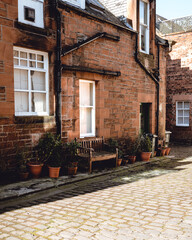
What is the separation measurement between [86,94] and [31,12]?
329cm

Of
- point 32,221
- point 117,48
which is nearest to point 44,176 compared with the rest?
point 32,221

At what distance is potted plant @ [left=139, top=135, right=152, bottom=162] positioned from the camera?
10758 mm

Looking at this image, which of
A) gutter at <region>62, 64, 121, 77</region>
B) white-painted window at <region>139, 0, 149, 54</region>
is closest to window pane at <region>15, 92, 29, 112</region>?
gutter at <region>62, 64, 121, 77</region>

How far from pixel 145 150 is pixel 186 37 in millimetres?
9651

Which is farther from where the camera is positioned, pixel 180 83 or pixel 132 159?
pixel 180 83

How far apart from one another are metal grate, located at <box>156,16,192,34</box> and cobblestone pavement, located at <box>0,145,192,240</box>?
13.4 meters

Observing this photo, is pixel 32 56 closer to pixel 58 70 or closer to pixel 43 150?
pixel 58 70

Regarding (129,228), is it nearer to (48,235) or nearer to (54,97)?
(48,235)

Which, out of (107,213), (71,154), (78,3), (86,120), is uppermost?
(78,3)

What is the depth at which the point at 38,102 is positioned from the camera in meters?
7.85

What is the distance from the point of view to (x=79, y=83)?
9.13 m

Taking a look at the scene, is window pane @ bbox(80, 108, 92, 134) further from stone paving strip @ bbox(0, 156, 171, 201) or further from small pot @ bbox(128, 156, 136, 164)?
small pot @ bbox(128, 156, 136, 164)

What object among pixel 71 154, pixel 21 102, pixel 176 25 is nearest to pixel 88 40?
pixel 21 102

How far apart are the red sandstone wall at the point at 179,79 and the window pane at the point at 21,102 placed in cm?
1231
